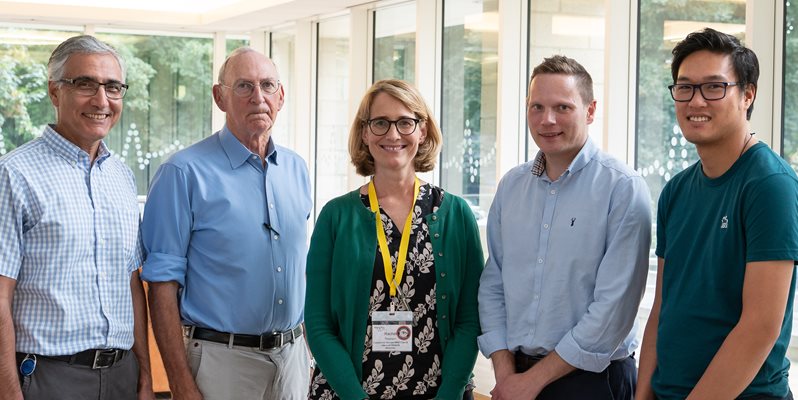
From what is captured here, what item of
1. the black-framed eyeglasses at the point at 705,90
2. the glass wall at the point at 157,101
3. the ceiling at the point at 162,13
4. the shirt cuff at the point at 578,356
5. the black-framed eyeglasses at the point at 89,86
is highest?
the ceiling at the point at 162,13

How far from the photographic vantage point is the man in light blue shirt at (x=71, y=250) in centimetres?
258

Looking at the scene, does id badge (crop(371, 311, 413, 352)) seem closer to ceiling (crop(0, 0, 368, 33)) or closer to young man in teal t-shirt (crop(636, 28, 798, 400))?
young man in teal t-shirt (crop(636, 28, 798, 400))

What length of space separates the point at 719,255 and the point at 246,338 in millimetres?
1599

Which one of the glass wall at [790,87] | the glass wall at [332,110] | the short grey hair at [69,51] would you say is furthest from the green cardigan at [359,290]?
the glass wall at [332,110]

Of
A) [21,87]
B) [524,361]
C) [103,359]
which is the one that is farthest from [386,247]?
[21,87]

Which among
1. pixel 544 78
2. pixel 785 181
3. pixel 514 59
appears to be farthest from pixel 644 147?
pixel 785 181

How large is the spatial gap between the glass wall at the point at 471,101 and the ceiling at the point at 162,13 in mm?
1491

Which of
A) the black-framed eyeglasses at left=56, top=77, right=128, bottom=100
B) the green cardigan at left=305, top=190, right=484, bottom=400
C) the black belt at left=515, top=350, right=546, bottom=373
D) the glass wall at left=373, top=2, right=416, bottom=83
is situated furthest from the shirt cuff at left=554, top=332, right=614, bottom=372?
the glass wall at left=373, top=2, right=416, bottom=83

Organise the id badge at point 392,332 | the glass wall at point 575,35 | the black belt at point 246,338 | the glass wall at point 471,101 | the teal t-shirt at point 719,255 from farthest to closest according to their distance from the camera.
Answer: the glass wall at point 471,101, the glass wall at point 575,35, the black belt at point 246,338, the id badge at point 392,332, the teal t-shirt at point 719,255

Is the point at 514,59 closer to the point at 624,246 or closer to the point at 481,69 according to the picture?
the point at 481,69

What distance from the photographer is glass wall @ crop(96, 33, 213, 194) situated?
9602mm

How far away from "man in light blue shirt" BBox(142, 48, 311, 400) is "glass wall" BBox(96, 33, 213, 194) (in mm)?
6747

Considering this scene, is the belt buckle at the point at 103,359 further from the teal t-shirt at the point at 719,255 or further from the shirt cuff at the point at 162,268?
the teal t-shirt at the point at 719,255

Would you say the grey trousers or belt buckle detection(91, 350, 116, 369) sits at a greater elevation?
belt buckle detection(91, 350, 116, 369)
